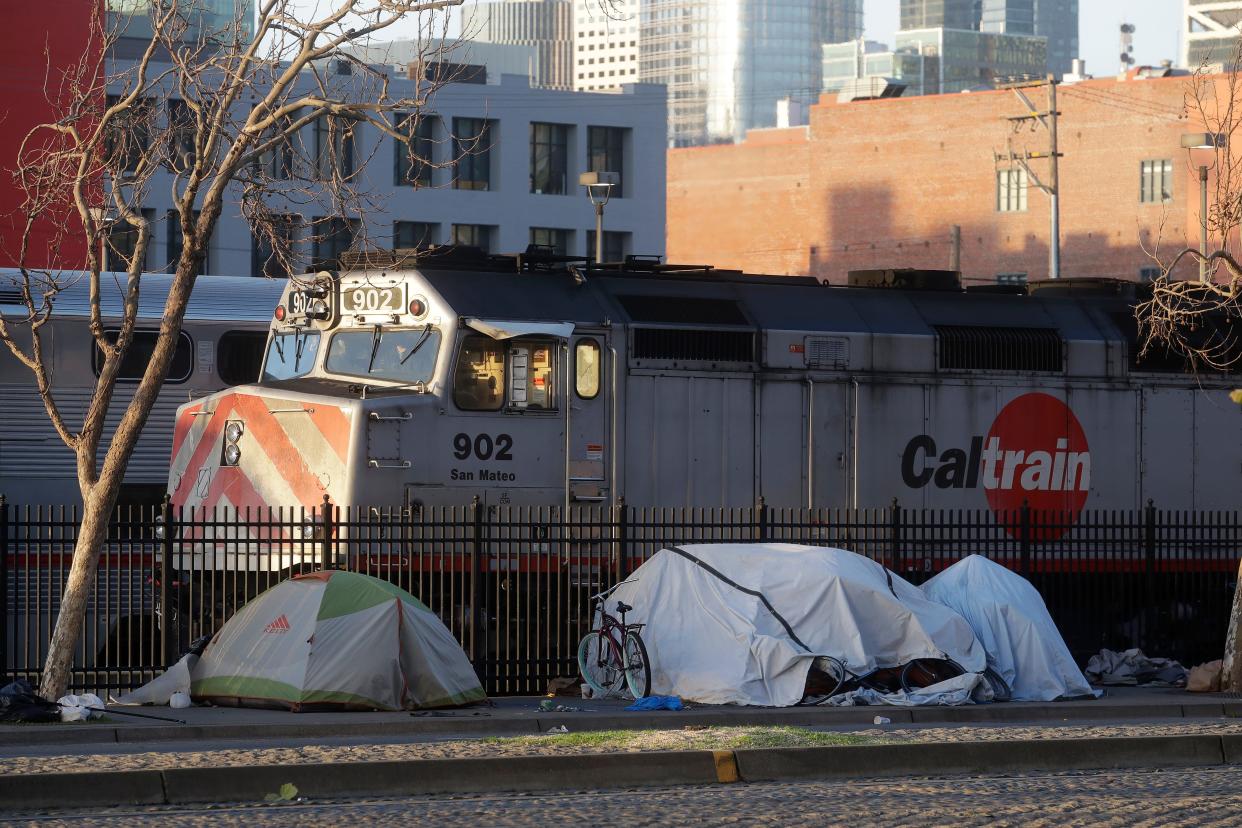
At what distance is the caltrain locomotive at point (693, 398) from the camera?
17344 mm

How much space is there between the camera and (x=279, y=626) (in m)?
15.4

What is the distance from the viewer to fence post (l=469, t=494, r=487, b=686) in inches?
658

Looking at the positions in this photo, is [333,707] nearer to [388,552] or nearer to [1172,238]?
[388,552]

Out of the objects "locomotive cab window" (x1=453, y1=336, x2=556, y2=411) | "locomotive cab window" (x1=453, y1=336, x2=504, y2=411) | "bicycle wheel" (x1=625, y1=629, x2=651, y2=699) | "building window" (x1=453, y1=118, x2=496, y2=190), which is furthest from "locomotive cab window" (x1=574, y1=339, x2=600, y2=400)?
"building window" (x1=453, y1=118, x2=496, y2=190)

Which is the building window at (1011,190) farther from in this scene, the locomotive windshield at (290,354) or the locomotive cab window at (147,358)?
the locomotive windshield at (290,354)

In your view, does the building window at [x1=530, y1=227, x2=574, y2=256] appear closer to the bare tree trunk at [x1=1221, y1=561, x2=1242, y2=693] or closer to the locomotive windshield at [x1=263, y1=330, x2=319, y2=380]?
the locomotive windshield at [x1=263, y1=330, x2=319, y2=380]

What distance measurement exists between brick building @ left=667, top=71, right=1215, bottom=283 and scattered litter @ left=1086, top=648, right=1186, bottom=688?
180 feet

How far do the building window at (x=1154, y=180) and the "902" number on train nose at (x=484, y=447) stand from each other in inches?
2615

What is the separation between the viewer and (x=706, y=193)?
10100 cm

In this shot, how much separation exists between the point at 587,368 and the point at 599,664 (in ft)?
9.93

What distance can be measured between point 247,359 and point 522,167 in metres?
44.8

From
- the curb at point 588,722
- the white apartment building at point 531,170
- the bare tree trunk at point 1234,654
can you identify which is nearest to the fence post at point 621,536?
the curb at point 588,722

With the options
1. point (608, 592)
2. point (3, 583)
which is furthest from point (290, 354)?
point (608, 592)

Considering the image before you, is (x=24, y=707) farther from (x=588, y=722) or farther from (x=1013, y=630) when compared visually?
(x=1013, y=630)
